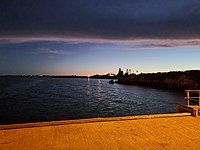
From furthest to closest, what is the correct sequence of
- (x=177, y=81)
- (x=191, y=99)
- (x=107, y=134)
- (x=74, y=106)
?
(x=177, y=81) < (x=74, y=106) < (x=191, y=99) < (x=107, y=134)

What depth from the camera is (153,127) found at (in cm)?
671

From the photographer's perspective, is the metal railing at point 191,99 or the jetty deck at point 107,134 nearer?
the jetty deck at point 107,134

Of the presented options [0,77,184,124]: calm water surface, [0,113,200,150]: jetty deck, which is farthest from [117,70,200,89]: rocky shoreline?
[0,113,200,150]: jetty deck

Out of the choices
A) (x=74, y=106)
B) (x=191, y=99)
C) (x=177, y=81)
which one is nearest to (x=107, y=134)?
(x=191, y=99)

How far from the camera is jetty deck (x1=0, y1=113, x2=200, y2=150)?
16.6 ft

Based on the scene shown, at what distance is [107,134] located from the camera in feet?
19.4

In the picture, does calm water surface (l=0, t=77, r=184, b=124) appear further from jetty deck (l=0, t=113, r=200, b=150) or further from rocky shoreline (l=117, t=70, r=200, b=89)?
rocky shoreline (l=117, t=70, r=200, b=89)

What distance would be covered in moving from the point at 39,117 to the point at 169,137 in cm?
2503

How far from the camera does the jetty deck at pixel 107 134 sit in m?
5.05

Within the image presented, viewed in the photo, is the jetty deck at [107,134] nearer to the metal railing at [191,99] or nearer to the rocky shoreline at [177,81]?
the metal railing at [191,99]

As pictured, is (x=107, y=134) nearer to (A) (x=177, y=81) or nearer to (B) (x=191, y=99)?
(B) (x=191, y=99)

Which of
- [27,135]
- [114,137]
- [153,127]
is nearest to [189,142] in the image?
[153,127]

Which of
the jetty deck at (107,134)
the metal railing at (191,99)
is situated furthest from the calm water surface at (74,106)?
the jetty deck at (107,134)

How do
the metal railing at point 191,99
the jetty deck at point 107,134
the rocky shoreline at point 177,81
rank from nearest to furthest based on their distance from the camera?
the jetty deck at point 107,134, the metal railing at point 191,99, the rocky shoreline at point 177,81
